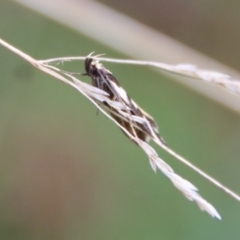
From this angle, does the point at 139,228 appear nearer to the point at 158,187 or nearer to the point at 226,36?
the point at 158,187

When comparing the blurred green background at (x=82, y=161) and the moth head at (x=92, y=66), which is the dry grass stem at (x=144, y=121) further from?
the blurred green background at (x=82, y=161)

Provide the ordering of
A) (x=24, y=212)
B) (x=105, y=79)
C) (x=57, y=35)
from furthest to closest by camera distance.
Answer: (x=57, y=35)
(x=24, y=212)
(x=105, y=79)

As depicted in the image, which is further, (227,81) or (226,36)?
(226,36)

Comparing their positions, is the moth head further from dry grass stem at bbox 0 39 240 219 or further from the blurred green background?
the blurred green background

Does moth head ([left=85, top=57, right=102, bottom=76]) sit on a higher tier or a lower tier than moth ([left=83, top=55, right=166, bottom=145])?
higher

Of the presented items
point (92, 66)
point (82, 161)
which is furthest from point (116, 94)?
point (82, 161)

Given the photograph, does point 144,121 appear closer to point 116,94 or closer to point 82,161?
point 116,94

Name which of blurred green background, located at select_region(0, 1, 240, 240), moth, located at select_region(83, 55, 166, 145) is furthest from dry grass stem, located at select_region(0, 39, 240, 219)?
blurred green background, located at select_region(0, 1, 240, 240)

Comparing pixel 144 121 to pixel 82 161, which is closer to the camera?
pixel 144 121

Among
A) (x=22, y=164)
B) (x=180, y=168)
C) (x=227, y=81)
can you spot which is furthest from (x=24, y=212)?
(x=227, y=81)
